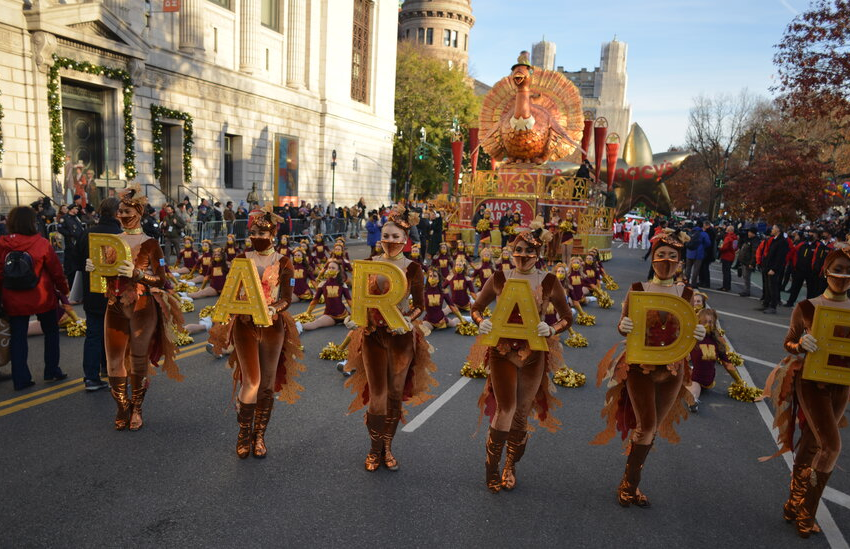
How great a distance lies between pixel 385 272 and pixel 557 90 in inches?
847

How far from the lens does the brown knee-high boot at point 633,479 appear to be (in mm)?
4293

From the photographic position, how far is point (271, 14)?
29.3 metres

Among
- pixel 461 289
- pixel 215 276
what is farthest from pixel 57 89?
pixel 461 289

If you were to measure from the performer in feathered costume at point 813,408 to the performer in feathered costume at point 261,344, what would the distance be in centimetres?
412

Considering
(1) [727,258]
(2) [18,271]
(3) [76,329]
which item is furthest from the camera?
(1) [727,258]

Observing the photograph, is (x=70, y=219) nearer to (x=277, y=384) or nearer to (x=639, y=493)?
(x=277, y=384)

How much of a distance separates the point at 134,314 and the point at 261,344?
1.42 metres

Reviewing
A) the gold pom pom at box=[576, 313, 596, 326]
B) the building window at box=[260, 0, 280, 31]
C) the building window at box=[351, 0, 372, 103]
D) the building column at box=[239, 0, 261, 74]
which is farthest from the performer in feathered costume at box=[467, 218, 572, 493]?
the building window at box=[351, 0, 372, 103]

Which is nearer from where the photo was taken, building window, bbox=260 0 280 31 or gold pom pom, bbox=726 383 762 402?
gold pom pom, bbox=726 383 762 402

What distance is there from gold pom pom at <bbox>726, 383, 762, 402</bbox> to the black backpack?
337 inches

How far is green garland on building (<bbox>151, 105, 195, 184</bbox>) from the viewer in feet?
70.8

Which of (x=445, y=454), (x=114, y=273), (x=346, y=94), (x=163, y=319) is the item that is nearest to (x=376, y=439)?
(x=445, y=454)

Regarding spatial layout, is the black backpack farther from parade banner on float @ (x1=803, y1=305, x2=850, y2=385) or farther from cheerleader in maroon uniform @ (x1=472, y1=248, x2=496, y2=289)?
cheerleader in maroon uniform @ (x1=472, y1=248, x2=496, y2=289)

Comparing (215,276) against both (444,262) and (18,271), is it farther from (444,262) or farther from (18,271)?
(18,271)
